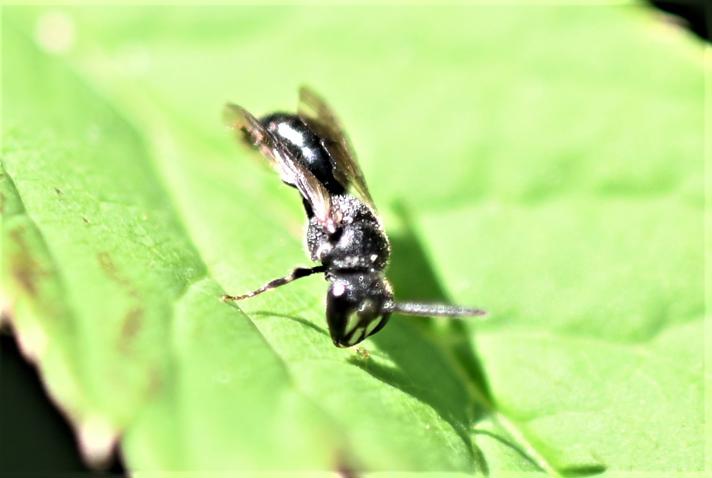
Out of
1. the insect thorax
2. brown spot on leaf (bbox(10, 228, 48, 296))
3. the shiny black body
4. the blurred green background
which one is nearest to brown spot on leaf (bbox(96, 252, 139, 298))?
the blurred green background

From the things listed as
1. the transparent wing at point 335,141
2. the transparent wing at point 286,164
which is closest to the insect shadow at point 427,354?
the transparent wing at point 335,141

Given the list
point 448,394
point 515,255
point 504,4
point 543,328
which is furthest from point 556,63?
point 448,394

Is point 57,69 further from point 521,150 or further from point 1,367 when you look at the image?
point 521,150

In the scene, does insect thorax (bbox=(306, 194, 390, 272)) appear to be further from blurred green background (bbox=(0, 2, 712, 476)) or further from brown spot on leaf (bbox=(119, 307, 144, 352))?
brown spot on leaf (bbox=(119, 307, 144, 352))

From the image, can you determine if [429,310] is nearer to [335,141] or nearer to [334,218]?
[334,218]

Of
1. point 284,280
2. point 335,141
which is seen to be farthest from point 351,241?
point 335,141

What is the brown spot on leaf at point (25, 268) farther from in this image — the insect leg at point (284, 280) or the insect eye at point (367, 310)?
the insect eye at point (367, 310)
